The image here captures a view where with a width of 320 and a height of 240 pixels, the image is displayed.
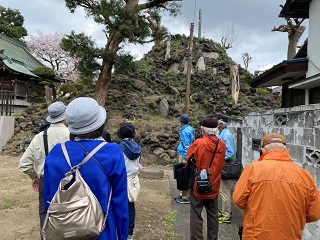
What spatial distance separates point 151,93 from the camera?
1594 cm

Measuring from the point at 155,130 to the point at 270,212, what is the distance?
10.0 m

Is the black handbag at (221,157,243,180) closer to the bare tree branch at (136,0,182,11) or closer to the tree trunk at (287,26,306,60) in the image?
the bare tree branch at (136,0,182,11)

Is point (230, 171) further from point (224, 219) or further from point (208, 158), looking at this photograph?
point (208, 158)

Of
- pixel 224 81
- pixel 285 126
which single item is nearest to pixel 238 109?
pixel 224 81

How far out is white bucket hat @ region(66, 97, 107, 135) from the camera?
1864mm

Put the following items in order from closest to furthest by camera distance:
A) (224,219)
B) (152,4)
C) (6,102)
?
(224,219), (152,4), (6,102)

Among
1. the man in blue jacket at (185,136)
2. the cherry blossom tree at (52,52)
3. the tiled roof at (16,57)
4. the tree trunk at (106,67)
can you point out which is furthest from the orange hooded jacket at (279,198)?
the cherry blossom tree at (52,52)

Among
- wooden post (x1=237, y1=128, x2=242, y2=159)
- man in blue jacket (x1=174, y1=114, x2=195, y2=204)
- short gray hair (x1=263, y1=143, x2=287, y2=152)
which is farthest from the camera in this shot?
wooden post (x1=237, y1=128, x2=242, y2=159)

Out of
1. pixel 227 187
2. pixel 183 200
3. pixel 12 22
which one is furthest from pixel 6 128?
pixel 12 22

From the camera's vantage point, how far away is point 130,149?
3.63 meters

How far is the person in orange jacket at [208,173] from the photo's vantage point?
140 inches

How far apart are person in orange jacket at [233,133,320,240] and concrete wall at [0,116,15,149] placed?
523 inches

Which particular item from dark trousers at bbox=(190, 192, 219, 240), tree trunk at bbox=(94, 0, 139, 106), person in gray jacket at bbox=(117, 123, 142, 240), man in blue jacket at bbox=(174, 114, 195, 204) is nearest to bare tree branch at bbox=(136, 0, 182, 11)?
tree trunk at bbox=(94, 0, 139, 106)

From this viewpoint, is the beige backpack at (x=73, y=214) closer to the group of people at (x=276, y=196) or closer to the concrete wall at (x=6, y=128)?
the group of people at (x=276, y=196)
